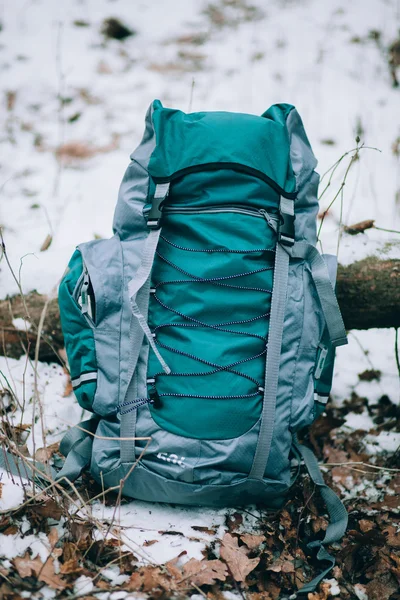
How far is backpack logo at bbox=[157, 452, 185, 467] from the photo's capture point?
1.87 meters

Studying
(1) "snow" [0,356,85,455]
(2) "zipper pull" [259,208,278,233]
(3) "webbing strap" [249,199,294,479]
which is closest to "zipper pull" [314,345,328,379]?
(3) "webbing strap" [249,199,294,479]

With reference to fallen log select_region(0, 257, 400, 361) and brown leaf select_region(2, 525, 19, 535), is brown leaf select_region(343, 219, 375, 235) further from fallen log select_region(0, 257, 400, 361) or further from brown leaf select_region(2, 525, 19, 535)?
brown leaf select_region(2, 525, 19, 535)

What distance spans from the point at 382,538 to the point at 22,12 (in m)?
5.98

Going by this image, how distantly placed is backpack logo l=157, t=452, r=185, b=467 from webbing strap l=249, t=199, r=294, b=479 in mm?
261

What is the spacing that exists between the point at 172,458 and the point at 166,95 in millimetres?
3900

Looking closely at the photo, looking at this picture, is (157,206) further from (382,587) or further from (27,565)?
(382,587)

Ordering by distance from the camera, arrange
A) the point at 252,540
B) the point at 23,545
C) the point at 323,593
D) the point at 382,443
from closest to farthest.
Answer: the point at 23,545 < the point at 323,593 < the point at 252,540 < the point at 382,443

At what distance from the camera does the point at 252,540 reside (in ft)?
6.16

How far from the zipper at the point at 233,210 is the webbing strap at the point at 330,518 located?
0.89 meters

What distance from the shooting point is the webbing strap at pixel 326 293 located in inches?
78.9

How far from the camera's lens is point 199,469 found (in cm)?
188

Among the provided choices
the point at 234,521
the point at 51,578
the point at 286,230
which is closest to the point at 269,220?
the point at 286,230

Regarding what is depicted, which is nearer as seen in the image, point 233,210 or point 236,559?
point 236,559

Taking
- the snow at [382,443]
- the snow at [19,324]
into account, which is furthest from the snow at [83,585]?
the snow at [382,443]
